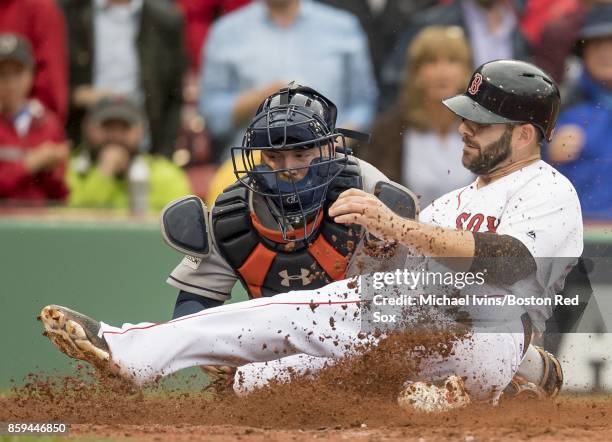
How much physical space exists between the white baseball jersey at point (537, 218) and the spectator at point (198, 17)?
4.32 metres

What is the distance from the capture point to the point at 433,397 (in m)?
5.91

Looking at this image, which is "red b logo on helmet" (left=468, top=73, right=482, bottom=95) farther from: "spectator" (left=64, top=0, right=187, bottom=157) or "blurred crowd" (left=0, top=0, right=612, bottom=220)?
"spectator" (left=64, top=0, right=187, bottom=157)

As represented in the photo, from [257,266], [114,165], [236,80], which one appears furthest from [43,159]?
[257,266]

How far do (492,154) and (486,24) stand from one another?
3298mm

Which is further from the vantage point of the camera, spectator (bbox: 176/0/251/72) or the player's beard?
spectator (bbox: 176/0/251/72)

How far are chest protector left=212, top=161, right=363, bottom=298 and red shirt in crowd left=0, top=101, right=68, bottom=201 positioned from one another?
296cm

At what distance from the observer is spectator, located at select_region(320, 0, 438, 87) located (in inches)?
393

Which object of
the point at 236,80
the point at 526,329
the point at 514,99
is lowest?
the point at 526,329

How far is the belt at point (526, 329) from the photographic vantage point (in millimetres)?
6180

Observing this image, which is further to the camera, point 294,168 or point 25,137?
point 25,137

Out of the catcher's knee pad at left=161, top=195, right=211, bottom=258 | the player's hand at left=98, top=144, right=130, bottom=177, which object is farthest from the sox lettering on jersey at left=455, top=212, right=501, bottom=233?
the player's hand at left=98, top=144, right=130, bottom=177

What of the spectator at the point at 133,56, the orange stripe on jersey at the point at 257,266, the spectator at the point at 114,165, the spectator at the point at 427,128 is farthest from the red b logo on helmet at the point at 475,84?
the spectator at the point at 133,56

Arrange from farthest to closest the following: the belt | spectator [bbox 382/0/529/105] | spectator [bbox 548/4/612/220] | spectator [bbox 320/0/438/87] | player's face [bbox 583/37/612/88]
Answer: spectator [bbox 320/0/438/87] < spectator [bbox 382/0/529/105] < player's face [bbox 583/37/612/88] < spectator [bbox 548/4/612/220] < the belt

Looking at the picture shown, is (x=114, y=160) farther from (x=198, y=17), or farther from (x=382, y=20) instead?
(x=382, y=20)
